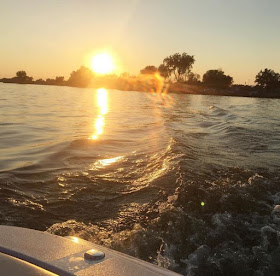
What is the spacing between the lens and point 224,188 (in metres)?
4.68

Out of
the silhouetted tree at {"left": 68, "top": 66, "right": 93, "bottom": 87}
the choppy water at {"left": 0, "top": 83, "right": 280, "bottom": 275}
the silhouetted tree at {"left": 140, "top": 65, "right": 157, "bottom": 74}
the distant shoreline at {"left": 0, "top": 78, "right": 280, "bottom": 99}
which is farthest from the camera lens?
the silhouetted tree at {"left": 68, "top": 66, "right": 93, "bottom": 87}

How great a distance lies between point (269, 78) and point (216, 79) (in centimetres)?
1557

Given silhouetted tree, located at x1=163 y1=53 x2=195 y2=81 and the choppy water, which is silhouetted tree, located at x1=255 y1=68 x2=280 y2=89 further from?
the choppy water

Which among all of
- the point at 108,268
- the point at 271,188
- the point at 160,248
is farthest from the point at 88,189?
the point at 108,268

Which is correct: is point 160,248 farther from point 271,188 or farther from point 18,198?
point 271,188

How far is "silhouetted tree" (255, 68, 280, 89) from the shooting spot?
3684 inches

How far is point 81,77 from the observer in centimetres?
12144

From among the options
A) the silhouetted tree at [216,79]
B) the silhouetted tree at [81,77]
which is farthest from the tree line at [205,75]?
the silhouetted tree at [81,77]

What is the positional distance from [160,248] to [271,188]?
251 cm

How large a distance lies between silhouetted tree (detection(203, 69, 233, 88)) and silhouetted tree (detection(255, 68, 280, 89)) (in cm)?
981

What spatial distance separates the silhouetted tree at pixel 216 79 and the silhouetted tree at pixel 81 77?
1732 inches

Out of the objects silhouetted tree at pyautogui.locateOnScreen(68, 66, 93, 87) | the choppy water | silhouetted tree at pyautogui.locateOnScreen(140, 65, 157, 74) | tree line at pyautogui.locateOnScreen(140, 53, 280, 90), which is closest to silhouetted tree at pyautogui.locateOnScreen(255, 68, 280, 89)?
tree line at pyautogui.locateOnScreen(140, 53, 280, 90)

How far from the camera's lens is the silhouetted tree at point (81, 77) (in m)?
117

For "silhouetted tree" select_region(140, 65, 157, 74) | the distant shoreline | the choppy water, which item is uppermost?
"silhouetted tree" select_region(140, 65, 157, 74)
